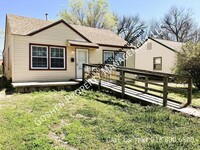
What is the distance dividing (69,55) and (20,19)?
391 centimetres

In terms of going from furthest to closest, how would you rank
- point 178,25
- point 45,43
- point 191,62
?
1. point 178,25
2. point 191,62
3. point 45,43

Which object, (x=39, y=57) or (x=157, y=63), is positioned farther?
(x=157, y=63)

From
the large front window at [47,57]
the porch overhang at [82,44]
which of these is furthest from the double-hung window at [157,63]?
the large front window at [47,57]

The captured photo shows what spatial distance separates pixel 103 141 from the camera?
13.9 ft

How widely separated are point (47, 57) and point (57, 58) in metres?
0.66

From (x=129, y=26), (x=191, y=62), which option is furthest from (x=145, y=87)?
(x=129, y=26)

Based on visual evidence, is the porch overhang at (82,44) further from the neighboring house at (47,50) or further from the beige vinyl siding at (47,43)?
the beige vinyl siding at (47,43)

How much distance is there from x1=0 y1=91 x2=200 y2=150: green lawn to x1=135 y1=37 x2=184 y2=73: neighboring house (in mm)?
14377

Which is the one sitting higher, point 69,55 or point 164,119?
point 69,55

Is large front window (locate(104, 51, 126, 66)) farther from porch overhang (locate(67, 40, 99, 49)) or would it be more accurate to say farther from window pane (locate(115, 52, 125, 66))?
porch overhang (locate(67, 40, 99, 49))

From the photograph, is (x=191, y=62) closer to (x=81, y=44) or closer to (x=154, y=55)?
(x=81, y=44)

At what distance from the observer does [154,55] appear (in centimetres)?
2155

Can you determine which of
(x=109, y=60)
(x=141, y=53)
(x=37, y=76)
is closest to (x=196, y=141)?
(x=37, y=76)

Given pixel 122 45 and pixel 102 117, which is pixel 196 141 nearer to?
pixel 102 117
